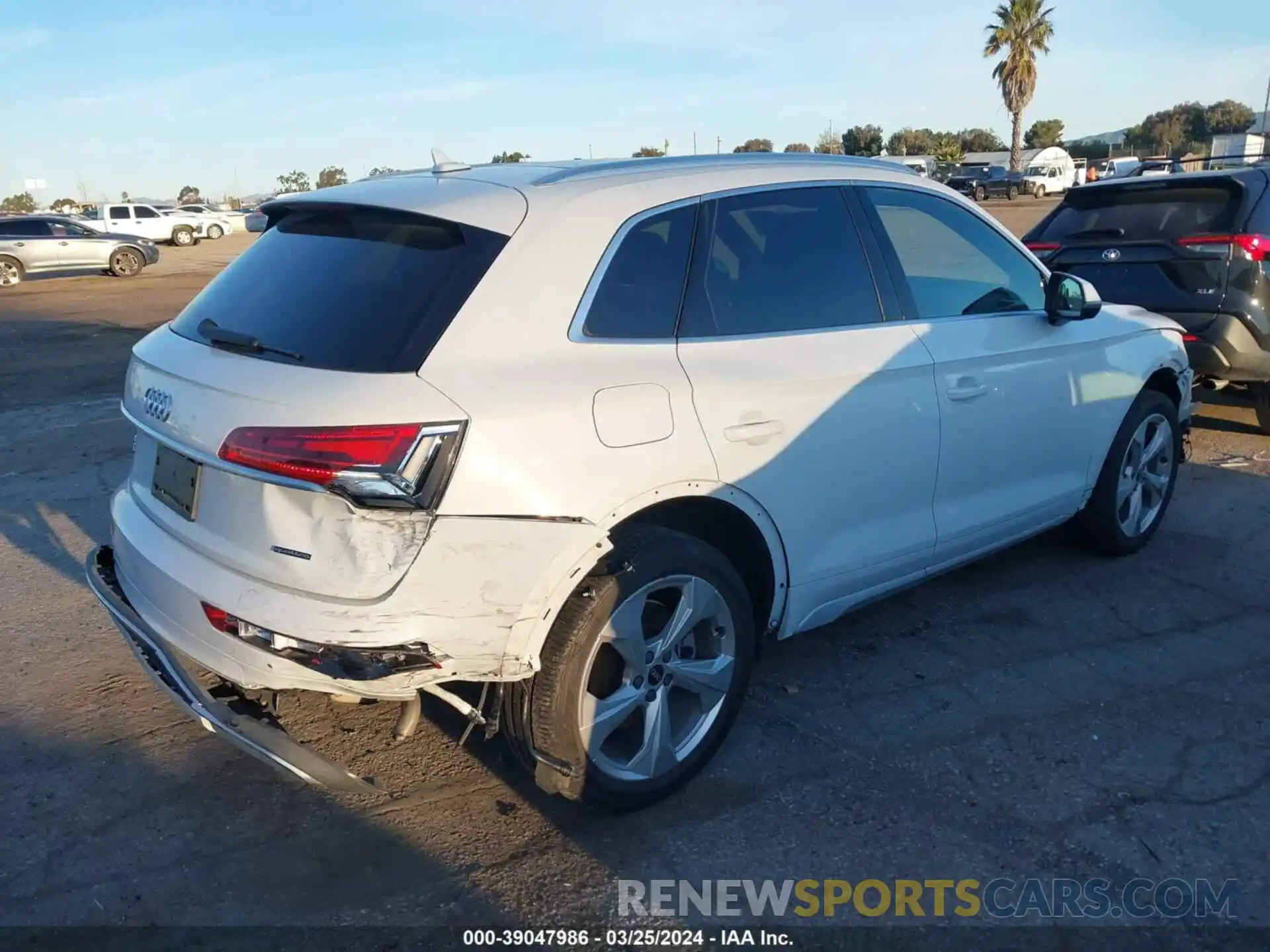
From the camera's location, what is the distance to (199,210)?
51750mm

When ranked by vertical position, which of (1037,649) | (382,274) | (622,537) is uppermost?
(382,274)

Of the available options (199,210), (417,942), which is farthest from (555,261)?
(199,210)

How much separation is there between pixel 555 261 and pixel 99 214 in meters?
41.0

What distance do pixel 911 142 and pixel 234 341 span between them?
3335 inches

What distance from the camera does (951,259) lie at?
414 cm

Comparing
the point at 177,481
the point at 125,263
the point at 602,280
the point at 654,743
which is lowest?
the point at 654,743

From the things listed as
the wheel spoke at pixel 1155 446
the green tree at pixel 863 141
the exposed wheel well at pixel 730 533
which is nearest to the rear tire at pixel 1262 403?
the wheel spoke at pixel 1155 446

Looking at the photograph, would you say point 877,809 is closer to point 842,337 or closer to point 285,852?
point 842,337

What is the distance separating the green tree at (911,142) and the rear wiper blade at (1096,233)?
7327 cm

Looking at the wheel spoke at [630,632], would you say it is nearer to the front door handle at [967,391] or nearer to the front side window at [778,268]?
the front side window at [778,268]

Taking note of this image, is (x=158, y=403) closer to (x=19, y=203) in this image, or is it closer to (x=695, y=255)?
(x=695, y=255)

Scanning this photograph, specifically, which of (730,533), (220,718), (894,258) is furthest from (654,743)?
(894,258)

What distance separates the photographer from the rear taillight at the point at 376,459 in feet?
8.22

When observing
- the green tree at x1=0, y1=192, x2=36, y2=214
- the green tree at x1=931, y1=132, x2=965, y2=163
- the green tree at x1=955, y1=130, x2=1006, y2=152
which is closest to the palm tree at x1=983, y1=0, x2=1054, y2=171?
the green tree at x1=931, y1=132, x2=965, y2=163
